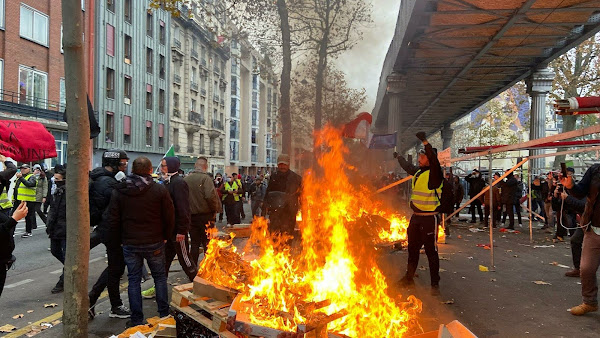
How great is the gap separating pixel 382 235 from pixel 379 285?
4758mm

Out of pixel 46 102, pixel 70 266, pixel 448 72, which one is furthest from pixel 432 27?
pixel 46 102

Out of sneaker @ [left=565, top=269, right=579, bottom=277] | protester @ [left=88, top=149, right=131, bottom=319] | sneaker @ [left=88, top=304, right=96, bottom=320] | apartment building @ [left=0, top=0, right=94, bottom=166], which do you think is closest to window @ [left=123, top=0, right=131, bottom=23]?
apartment building @ [left=0, top=0, right=94, bottom=166]

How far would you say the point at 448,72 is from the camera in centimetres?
1800

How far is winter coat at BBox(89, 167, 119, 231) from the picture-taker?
5238mm

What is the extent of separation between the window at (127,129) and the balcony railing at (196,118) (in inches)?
411

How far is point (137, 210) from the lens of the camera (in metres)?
4.55

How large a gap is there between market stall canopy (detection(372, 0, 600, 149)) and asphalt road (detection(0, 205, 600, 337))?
20.2 ft

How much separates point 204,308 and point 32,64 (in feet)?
78.5

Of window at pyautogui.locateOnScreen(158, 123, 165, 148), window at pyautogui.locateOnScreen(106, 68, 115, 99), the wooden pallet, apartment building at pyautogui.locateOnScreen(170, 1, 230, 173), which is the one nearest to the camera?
the wooden pallet

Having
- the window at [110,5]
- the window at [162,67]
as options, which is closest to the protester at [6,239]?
the window at [110,5]

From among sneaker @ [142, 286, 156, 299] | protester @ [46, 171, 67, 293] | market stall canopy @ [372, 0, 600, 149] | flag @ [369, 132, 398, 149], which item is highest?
market stall canopy @ [372, 0, 600, 149]

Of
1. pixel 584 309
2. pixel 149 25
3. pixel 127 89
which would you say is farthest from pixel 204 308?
pixel 149 25

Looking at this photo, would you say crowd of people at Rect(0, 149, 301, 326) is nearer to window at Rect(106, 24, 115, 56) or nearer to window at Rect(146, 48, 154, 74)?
window at Rect(106, 24, 115, 56)

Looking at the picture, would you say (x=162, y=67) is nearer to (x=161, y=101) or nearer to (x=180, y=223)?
(x=161, y=101)
